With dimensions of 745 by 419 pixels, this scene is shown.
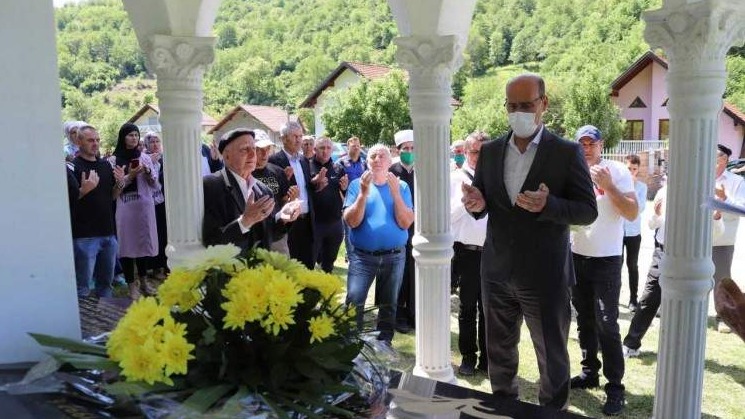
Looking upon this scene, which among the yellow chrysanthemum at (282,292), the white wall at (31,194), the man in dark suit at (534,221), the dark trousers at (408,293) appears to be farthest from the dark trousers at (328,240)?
the yellow chrysanthemum at (282,292)

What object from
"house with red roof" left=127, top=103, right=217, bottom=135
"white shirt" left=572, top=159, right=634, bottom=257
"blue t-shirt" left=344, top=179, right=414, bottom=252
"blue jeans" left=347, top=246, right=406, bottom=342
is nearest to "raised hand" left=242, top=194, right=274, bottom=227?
"blue t-shirt" left=344, top=179, right=414, bottom=252

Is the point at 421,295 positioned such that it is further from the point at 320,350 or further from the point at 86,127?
the point at 86,127

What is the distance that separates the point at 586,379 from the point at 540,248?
1889 millimetres

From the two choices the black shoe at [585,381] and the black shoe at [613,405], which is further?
the black shoe at [585,381]

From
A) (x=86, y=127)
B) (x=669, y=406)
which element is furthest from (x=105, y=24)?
(x=669, y=406)

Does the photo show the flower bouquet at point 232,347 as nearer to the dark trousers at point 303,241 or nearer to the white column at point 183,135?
the white column at point 183,135

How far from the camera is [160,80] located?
385 cm

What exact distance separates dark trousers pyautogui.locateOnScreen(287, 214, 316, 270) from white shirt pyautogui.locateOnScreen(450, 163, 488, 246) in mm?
1527

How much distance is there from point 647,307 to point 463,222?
161 centimetres

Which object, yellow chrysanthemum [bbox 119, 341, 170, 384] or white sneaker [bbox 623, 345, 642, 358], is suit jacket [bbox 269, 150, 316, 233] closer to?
white sneaker [bbox 623, 345, 642, 358]

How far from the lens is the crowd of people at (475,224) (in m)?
3.09

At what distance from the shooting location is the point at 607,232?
14.1ft

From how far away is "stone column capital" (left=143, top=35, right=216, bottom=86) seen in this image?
148 inches

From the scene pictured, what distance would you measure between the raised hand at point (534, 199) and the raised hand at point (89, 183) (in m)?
4.19
